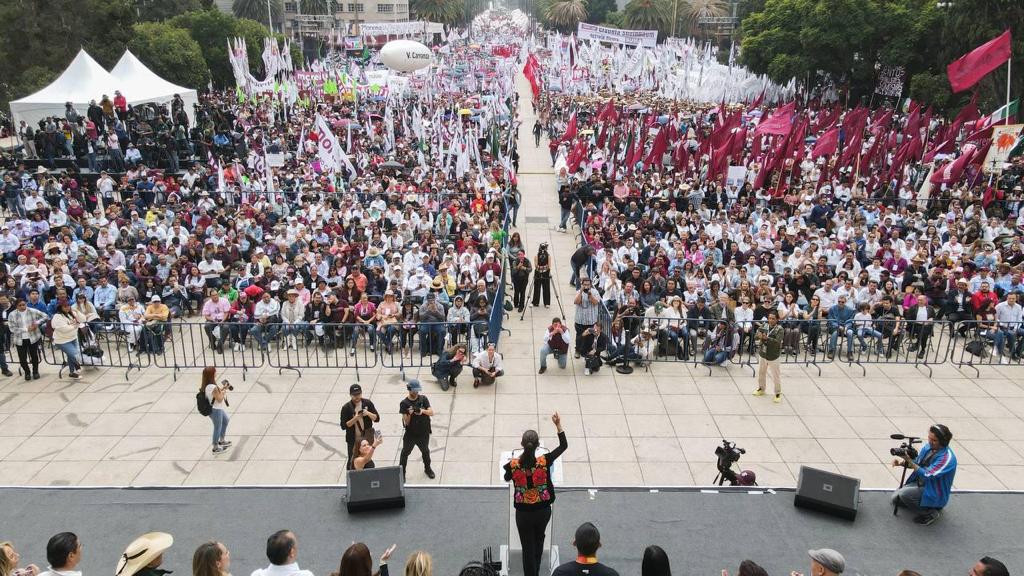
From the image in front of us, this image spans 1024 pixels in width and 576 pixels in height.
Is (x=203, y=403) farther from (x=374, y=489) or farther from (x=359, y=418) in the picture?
(x=374, y=489)

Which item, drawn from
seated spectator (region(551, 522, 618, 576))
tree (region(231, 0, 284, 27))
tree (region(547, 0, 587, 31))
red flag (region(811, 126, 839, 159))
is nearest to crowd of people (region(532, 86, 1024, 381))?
red flag (region(811, 126, 839, 159))

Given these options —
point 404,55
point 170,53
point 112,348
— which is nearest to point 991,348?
point 112,348

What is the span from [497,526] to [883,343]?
9727mm

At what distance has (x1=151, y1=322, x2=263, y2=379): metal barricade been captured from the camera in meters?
13.3

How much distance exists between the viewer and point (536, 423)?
11.1m

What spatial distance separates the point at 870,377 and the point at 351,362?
9.20 metres

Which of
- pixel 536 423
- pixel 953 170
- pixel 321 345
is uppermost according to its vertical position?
pixel 953 170

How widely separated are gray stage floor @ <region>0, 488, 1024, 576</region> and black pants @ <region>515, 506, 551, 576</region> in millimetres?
233

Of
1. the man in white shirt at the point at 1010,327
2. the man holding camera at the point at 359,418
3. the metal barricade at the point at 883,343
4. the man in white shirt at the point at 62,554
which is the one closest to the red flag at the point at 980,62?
the man in white shirt at the point at 1010,327

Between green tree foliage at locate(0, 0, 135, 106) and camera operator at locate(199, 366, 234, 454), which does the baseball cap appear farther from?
green tree foliage at locate(0, 0, 135, 106)

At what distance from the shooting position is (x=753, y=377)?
506 inches

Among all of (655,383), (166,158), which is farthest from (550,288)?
(166,158)

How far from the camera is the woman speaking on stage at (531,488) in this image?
6.41 m

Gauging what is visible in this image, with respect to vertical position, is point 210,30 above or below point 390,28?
below
